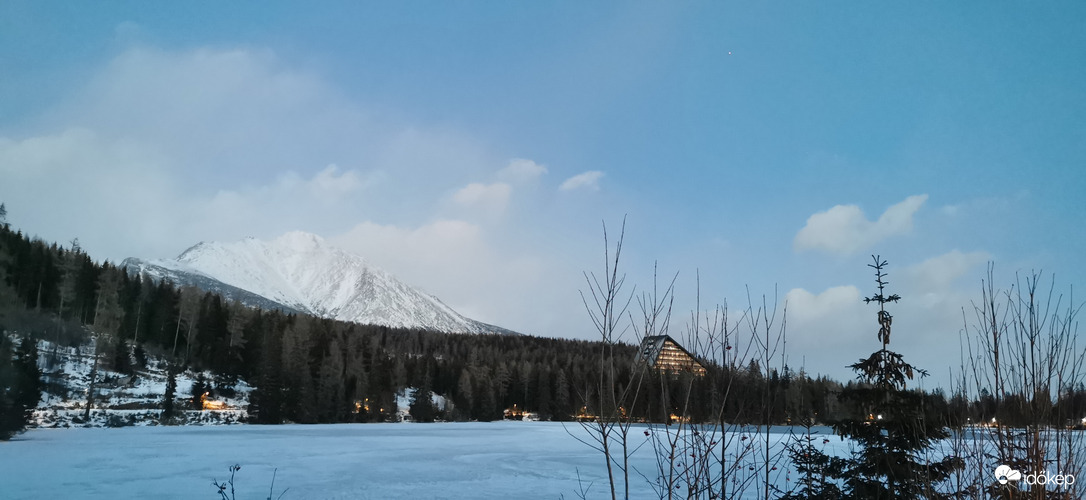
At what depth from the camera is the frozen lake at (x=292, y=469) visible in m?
12.7

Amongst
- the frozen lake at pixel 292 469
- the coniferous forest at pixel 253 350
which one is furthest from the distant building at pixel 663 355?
the coniferous forest at pixel 253 350

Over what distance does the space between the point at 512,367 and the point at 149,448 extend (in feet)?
172

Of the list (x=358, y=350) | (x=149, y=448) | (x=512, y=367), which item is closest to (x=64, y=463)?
(x=149, y=448)

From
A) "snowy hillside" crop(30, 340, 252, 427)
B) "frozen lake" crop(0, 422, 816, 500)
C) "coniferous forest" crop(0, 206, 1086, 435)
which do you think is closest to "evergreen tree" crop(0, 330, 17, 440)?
"frozen lake" crop(0, 422, 816, 500)

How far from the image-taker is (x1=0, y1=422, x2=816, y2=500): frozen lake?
12680mm

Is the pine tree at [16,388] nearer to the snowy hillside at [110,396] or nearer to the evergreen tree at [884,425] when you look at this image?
the snowy hillside at [110,396]

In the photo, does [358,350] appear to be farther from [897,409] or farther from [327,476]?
[897,409]

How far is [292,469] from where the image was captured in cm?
1661

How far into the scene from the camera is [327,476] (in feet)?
50.2

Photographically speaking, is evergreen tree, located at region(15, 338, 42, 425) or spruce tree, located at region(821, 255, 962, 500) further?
evergreen tree, located at region(15, 338, 42, 425)

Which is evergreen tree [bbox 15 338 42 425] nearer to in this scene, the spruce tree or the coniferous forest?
the coniferous forest
